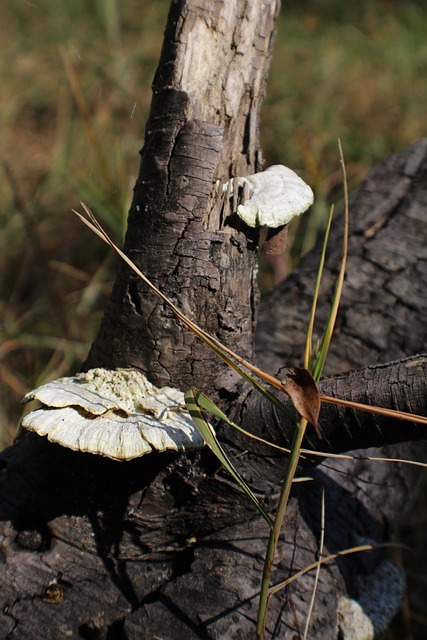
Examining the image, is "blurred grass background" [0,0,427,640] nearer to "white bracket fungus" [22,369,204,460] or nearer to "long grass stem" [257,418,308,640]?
"white bracket fungus" [22,369,204,460]

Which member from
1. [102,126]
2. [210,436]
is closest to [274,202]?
[210,436]

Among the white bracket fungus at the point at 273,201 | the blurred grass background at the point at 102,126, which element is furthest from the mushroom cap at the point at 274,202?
the blurred grass background at the point at 102,126

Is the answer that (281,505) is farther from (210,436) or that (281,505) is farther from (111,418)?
(111,418)

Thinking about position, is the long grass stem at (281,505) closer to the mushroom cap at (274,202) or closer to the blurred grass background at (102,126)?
the mushroom cap at (274,202)

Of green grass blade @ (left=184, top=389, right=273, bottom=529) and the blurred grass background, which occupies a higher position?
the blurred grass background

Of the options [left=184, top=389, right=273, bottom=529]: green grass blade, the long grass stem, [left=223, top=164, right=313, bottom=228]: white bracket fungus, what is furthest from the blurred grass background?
the long grass stem
